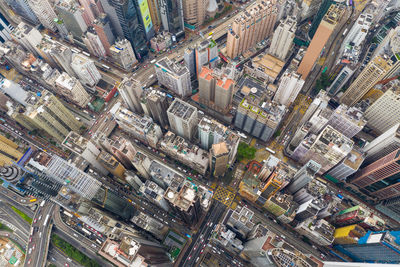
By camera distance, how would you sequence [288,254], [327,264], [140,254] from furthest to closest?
[327,264] < [140,254] < [288,254]

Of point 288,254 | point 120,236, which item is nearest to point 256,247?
point 288,254

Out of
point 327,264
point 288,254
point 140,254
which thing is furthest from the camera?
point 327,264

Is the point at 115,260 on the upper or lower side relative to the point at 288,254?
lower

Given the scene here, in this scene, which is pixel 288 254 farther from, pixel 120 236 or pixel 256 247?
pixel 120 236

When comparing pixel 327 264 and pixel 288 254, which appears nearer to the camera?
pixel 288 254

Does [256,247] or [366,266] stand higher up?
[366,266]

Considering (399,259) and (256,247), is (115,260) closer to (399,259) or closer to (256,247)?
(256,247)

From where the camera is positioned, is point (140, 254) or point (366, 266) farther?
point (140, 254)

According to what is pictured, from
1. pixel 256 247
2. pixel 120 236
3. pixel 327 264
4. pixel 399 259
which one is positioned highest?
pixel 399 259

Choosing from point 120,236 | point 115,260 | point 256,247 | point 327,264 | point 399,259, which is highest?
point 399,259

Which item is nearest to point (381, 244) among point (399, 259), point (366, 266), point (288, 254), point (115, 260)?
point (399, 259)
